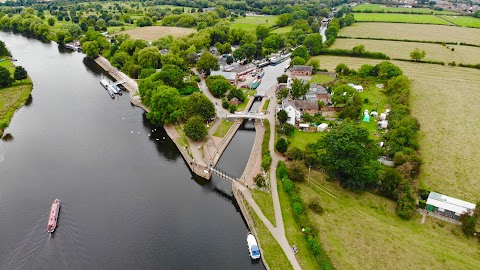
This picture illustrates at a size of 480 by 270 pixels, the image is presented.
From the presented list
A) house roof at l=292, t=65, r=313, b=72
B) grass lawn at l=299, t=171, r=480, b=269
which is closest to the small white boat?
grass lawn at l=299, t=171, r=480, b=269

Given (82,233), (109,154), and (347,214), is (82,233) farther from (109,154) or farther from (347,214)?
(347,214)

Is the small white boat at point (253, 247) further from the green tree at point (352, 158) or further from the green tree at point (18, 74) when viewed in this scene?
the green tree at point (18, 74)

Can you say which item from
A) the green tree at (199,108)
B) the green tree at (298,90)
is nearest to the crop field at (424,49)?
the green tree at (298,90)

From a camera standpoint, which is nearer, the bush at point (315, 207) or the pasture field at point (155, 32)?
the bush at point (315, 207)

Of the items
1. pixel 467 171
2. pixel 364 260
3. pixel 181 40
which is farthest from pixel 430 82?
pixel 181 40

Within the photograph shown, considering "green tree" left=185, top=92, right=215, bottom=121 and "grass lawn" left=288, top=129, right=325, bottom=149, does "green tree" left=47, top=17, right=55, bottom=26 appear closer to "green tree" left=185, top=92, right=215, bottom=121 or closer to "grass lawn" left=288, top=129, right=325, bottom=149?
"green tree" left=185, top=92, right=215, bottom=121
